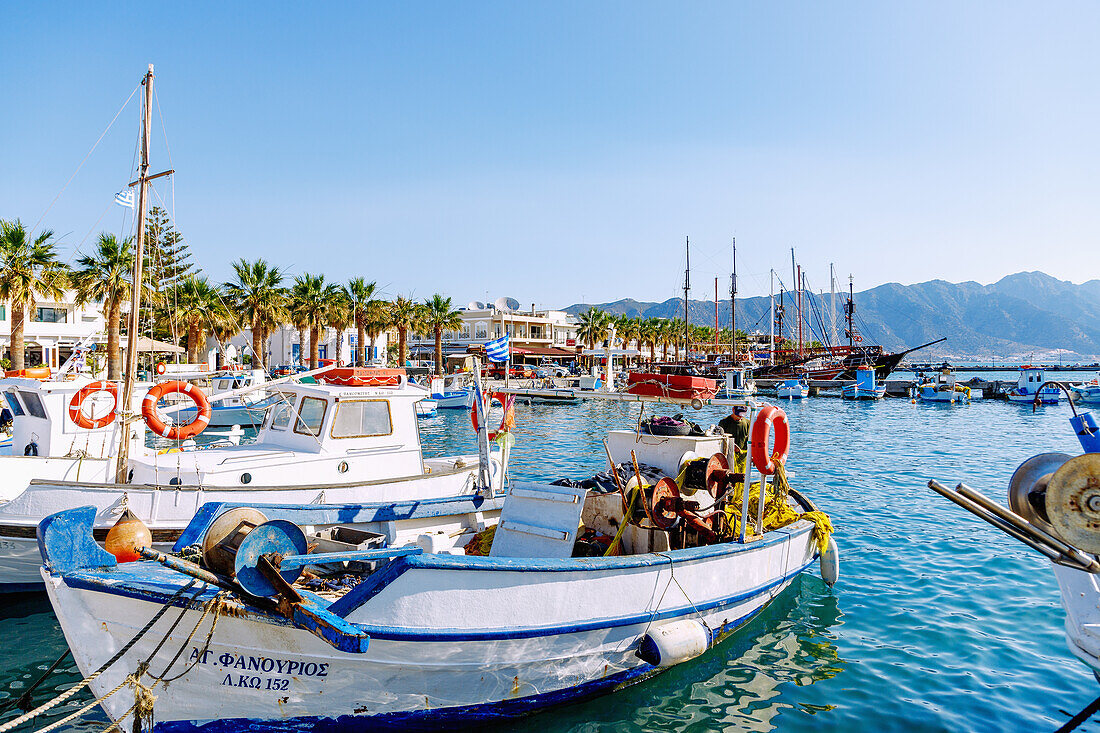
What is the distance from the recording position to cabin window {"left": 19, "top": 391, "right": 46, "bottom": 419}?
13906mm

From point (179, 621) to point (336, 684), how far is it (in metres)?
1.48

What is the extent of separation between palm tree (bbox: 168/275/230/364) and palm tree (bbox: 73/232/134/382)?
27.1 ft

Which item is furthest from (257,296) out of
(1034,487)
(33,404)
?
(1034,487)

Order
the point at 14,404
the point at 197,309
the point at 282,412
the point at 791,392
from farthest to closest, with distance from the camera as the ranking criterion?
the point at 791,392, the point at 197,309, the point at 14,404, the point at 282,412

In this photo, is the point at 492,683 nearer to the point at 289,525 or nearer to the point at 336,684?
the point at 336,684

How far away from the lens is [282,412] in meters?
12.9

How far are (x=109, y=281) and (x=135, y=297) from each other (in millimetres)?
24088

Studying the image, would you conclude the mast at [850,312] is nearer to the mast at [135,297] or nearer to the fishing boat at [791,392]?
the fishing boat at [791,392]

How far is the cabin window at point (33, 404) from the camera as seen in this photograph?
1391 centimetres

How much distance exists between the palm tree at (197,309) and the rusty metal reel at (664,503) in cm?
3889

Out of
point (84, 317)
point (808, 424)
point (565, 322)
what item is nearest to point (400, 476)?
point (808, 424)

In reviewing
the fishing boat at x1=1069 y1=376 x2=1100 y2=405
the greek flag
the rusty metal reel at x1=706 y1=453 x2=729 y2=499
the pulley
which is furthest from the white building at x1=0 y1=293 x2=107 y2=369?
the fishing boat at x1=1069 y1=376 x2=1100 y2=405

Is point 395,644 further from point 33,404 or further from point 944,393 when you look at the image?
point 944,393

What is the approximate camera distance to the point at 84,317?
48.8 meters
